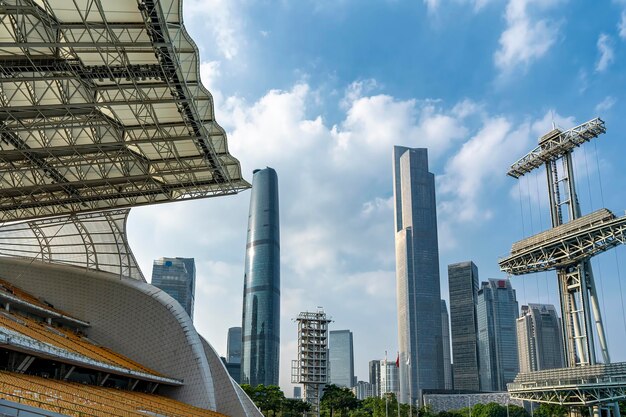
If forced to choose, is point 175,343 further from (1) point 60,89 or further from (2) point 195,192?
(1) point 60,89

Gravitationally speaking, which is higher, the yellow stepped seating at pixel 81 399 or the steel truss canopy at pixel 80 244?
the steel truss canopy at pixel 80 244

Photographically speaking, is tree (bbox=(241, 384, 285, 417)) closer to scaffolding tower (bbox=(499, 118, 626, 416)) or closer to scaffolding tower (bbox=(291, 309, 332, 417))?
scaffolding tower (bbox=(291, 309, 332, 417))

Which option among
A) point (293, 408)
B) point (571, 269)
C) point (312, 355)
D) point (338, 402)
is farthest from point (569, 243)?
point (338, 402)

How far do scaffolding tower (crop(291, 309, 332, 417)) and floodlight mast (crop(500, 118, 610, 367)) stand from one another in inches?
1273

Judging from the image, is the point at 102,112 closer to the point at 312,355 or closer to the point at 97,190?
the point at 97,190

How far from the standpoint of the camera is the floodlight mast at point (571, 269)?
6036cm

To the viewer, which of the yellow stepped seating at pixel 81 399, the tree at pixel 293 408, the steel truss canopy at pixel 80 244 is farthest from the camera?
the tree at pixel 293 408

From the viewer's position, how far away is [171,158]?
38750 mm

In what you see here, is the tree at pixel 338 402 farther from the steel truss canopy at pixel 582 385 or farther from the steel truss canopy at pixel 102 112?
the steel truss canopy at pixel 102 112

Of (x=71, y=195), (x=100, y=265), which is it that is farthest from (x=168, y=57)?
(x=100, y=265)

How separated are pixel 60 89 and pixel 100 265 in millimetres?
28729

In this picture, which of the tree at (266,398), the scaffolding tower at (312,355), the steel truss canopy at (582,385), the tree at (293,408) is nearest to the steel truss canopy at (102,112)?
the steel truss canopy at (582,385)

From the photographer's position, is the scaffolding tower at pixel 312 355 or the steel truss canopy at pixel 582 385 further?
the scaffolding tower at pixel 312 355

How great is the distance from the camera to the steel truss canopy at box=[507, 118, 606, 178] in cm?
6381
